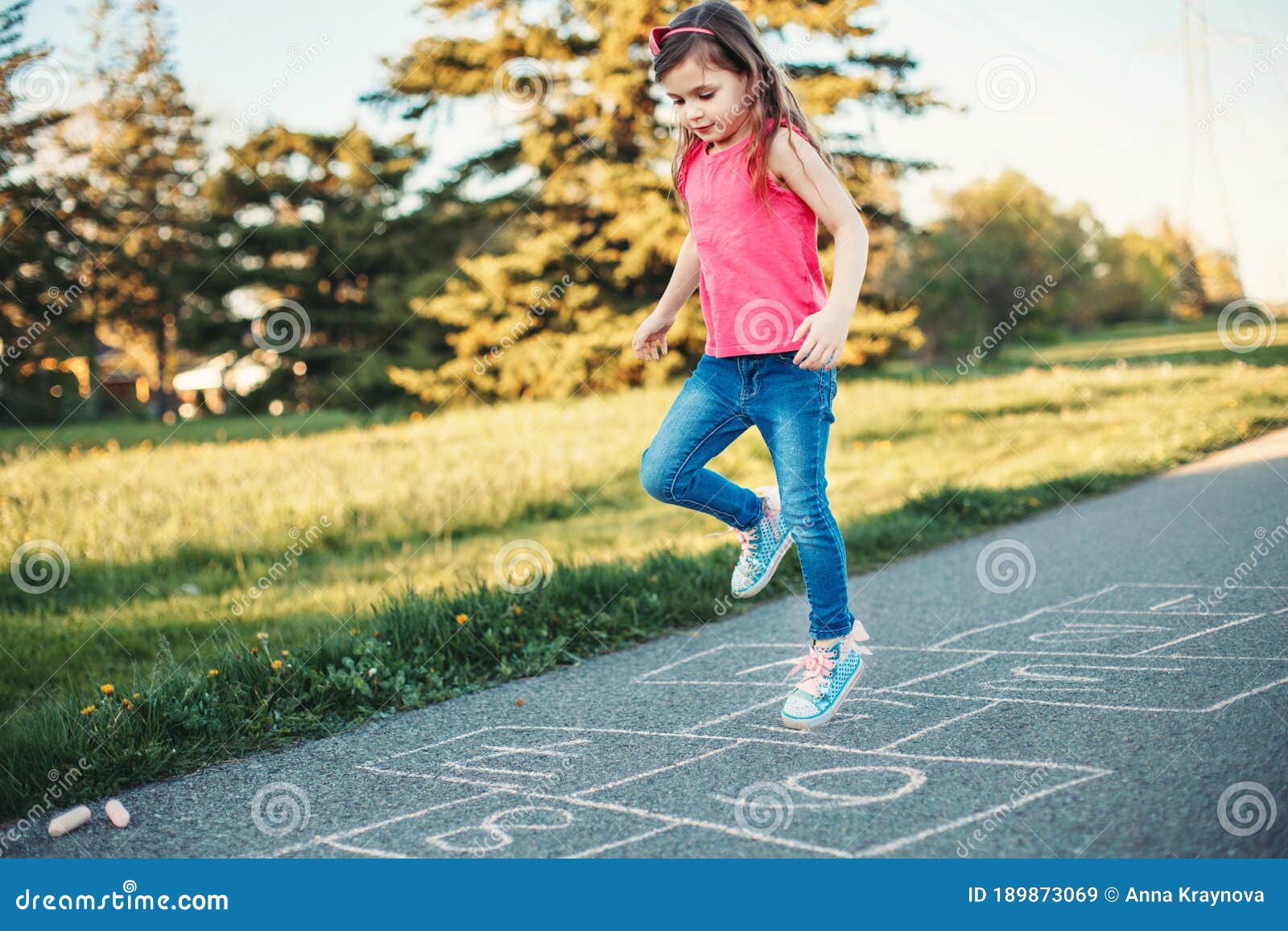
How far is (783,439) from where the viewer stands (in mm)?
3199

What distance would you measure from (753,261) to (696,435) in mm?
590

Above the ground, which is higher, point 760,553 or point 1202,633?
point 760,553

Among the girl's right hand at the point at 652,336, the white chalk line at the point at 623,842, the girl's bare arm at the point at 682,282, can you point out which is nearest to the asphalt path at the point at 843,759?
the white chalk line at the point at 623,842

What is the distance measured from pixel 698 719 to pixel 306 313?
82.8 feet

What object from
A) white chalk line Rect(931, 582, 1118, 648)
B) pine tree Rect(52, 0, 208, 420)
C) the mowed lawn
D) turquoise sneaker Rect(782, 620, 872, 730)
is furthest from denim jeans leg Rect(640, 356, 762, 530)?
pine tree Rect(52, 0, 208, 420)

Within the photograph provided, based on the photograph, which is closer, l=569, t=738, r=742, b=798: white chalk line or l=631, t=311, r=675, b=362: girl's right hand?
l=569, t=738, r=742, b=798: white chalk line

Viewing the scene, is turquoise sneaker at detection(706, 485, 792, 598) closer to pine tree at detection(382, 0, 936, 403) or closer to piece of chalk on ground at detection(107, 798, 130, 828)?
piece of chalk on ground at detection(107, 798, 130, 828)

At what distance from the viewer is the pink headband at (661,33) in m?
3.09

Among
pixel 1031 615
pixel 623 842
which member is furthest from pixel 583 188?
pixel 623 842

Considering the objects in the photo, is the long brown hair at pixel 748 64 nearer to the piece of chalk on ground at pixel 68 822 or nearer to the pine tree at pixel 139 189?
the piece of chalk on ground at pixel 68 822

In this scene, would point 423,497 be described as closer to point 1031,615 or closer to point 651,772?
point 1031,615

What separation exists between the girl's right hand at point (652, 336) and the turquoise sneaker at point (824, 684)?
3.87 ft

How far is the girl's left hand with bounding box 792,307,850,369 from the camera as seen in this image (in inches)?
116

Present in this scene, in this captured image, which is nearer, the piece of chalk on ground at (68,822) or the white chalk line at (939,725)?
the piece of chalk on ground at (68,822)
